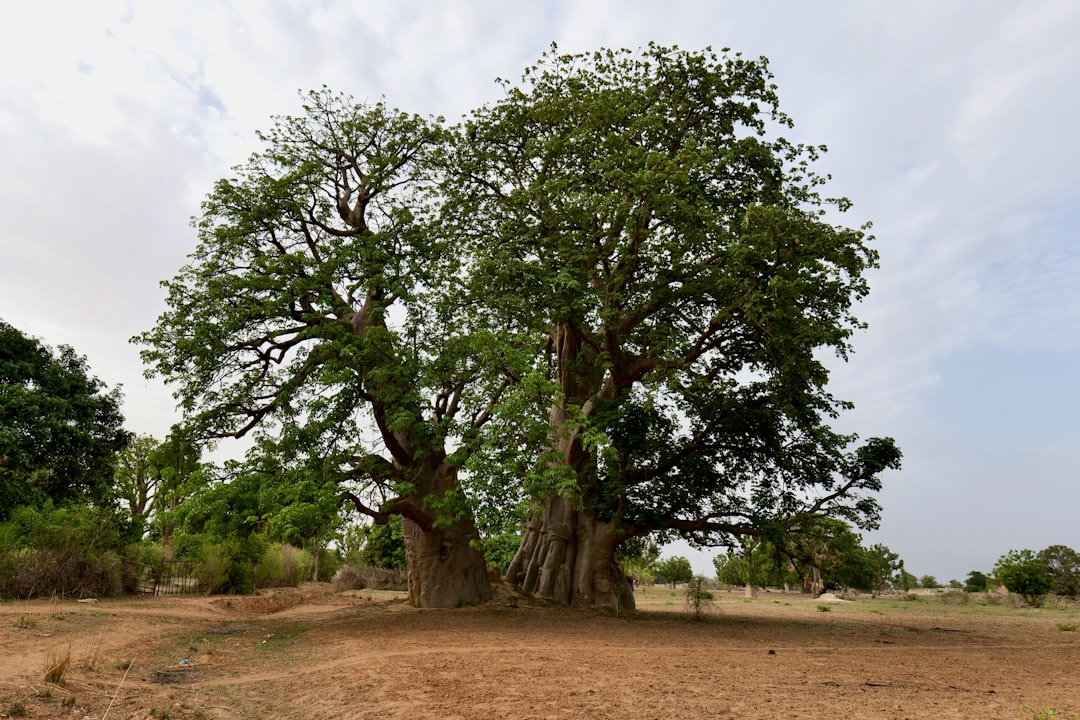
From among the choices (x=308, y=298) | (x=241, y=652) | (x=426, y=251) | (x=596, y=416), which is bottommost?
(x=241, y=652)

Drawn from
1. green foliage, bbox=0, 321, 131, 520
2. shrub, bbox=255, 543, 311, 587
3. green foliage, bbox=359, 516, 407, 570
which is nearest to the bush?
shrub, bbox=255, 543, 311, 587

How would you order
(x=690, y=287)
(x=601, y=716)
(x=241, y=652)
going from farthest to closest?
(x=690, y=287), (x=241, y=652), (x=601, y=716)

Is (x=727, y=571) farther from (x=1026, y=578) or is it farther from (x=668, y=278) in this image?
(x=668, y=278)

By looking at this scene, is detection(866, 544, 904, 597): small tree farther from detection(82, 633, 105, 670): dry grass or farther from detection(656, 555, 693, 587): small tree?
detection(82, 633, 105, 670): dry grass

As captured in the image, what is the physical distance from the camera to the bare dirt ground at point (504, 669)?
5.54 meters

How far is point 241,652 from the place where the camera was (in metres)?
9.93

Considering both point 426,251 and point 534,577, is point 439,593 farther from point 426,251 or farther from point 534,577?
point 426,251

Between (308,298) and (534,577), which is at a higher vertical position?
(308,298)

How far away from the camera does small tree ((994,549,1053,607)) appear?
32.0 m

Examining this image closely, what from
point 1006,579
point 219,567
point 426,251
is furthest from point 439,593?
point 1006,579

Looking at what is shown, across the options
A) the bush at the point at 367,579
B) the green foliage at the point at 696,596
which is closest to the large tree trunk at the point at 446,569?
the green foliage at the point at 696,596

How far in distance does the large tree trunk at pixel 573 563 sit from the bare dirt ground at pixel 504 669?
268 cm

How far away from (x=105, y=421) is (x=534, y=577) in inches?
606

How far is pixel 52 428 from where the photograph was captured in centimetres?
1953
